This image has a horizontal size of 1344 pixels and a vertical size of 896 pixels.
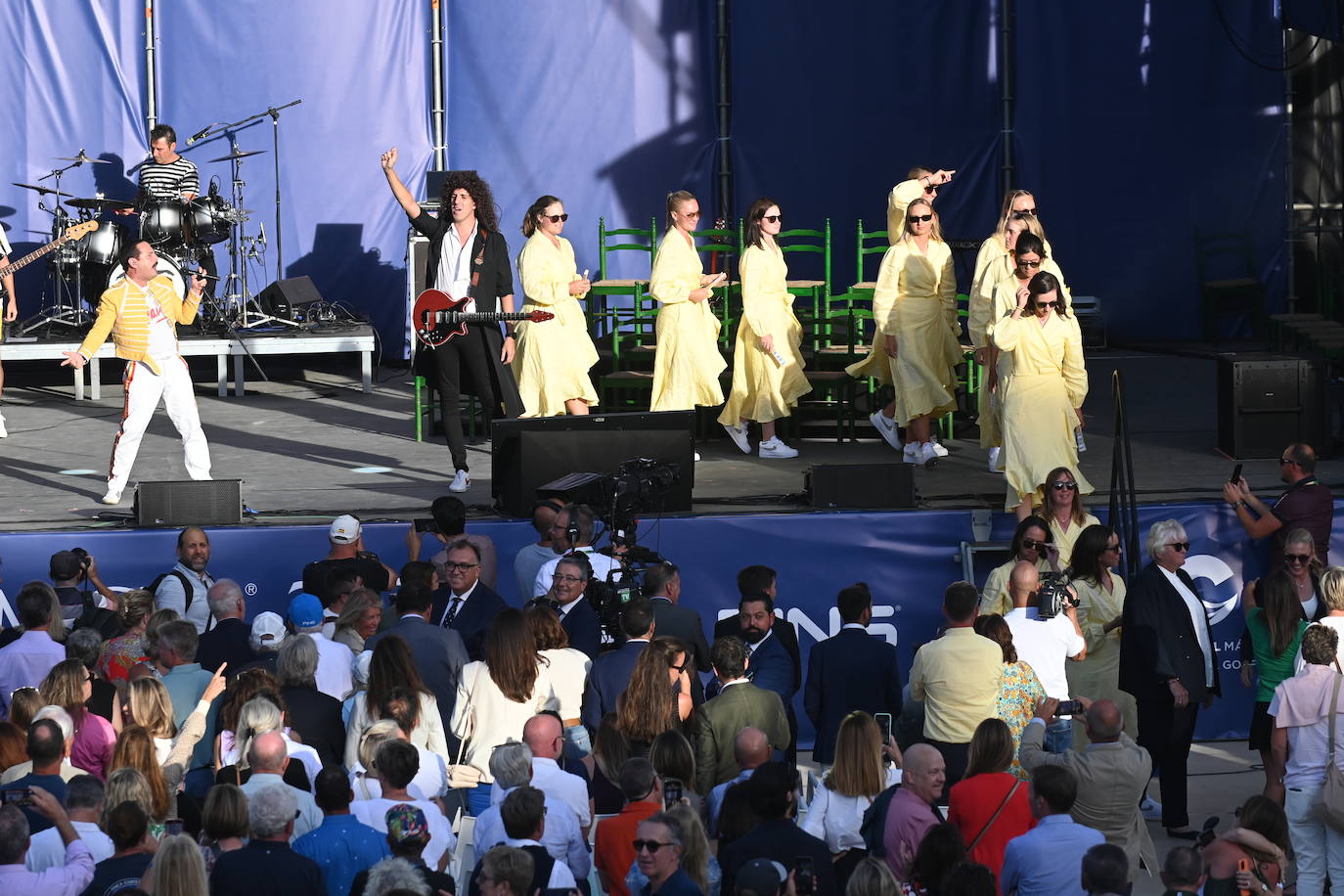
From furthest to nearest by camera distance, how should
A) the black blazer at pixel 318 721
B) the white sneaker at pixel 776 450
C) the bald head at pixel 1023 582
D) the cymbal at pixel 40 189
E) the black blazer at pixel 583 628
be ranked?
1. the cymbal at pixel 40 189
2. the white sneaker at pixel 776 450
3. the bald head at pixel 1023 582
4. the black blazer at pixel 583 628
5. the black blazer at pixel 318 721

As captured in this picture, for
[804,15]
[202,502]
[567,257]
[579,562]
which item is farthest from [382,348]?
[579,562]

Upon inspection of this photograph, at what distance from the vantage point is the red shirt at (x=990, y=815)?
5.97 metres

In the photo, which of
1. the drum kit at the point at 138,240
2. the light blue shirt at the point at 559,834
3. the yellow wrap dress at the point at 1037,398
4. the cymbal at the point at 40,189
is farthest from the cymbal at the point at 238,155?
the light blue shirt at the point at 559,834

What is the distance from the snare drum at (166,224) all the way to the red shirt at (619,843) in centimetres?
1083

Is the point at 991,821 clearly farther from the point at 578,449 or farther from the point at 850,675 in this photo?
the point at 578,449

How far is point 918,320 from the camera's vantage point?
11.8 metres

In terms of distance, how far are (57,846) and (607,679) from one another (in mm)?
2107

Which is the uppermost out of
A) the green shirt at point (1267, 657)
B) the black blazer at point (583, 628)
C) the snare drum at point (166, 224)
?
the snare drum at point (166, 224)

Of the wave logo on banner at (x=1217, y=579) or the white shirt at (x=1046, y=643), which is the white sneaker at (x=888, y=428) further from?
the white shirt at (x=1046, y=643)

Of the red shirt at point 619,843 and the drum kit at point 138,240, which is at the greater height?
the drum kit at point 138,240

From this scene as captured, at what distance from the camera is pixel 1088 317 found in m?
16.0

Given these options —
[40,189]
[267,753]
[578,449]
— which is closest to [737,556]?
[578,449]

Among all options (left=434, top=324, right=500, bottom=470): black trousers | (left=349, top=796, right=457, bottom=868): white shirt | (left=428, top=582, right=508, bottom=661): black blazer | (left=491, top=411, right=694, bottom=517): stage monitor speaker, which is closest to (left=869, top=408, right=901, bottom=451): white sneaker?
(left=491, top=411, right=694, bottom=517): stage monitor speaker

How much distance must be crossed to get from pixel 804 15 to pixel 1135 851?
11.1 m
